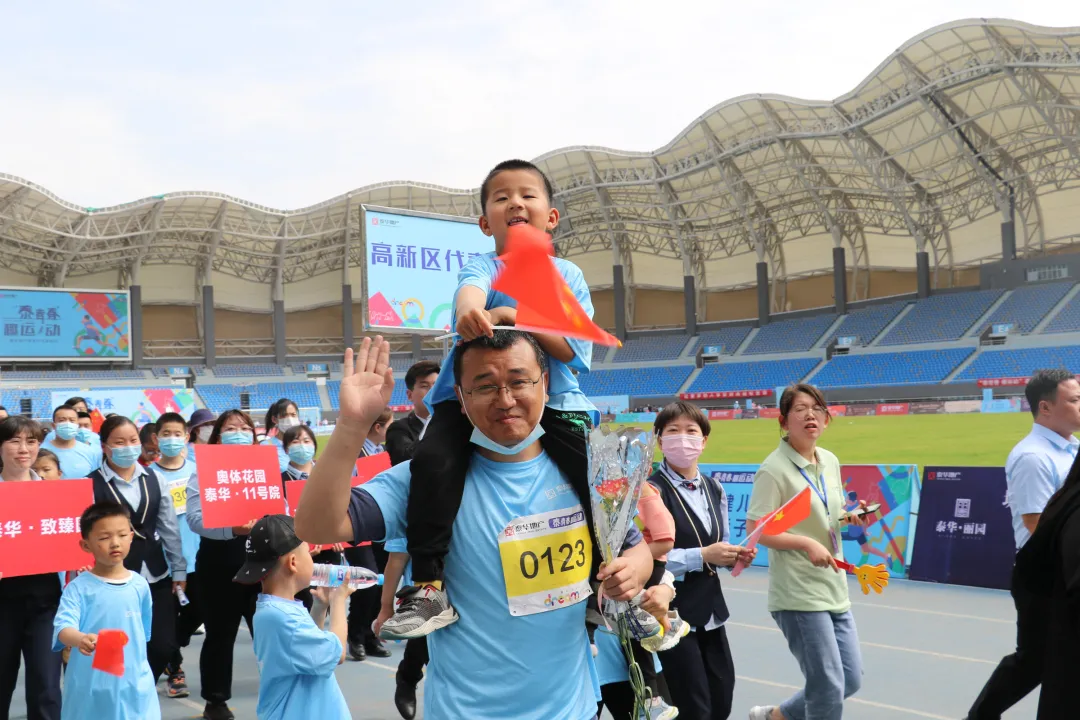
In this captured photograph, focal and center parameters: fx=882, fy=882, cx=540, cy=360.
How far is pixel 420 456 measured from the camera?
80.7 inches

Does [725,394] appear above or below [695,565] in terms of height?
above

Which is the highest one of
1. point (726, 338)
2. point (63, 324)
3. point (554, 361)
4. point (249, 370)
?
point (63, 324)

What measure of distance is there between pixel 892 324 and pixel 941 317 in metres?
2.44

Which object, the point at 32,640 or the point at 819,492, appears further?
the point at 32,640

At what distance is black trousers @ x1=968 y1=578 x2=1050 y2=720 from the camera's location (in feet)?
10.9

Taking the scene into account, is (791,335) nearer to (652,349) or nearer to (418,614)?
(652,349)

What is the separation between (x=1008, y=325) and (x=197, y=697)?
41.4 meters

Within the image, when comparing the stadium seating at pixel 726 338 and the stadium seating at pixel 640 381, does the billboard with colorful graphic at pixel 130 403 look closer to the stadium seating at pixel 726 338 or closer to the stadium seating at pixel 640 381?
the stadium seating at pixel 640 381

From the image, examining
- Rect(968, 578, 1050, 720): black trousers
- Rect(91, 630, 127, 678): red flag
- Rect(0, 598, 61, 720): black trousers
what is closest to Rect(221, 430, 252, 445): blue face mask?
Rect(0, 598, 61, 720): black trousers

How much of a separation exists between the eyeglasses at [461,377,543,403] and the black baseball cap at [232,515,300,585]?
214cm

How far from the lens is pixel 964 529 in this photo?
9.38 m

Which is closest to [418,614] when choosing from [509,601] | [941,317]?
[509,601]

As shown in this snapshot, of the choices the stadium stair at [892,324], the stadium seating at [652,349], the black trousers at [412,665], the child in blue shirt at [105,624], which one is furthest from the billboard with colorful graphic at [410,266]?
the stadium seating at [652,349]

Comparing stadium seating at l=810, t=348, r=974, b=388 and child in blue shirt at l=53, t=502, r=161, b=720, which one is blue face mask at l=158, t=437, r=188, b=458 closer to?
child in blue shirt at l=53, t=502, r=161, b=720
